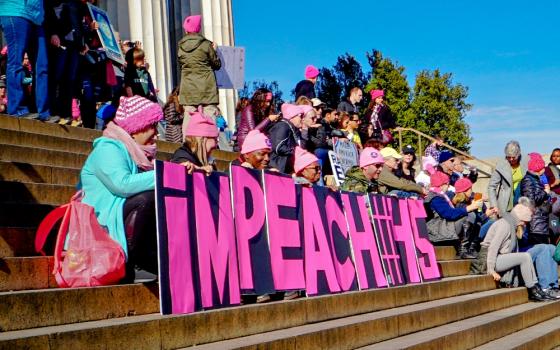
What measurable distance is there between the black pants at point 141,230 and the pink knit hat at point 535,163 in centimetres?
882

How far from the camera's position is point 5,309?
5.23 m

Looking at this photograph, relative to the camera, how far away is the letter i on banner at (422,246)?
11109 millimetres

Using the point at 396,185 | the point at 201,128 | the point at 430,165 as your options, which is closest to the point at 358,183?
the point at 396,185

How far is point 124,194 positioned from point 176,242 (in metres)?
0.49

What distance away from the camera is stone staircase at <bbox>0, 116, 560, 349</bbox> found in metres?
5.41

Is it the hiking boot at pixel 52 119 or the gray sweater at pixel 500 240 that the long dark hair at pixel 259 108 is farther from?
the gray sweater at pixel 500 240

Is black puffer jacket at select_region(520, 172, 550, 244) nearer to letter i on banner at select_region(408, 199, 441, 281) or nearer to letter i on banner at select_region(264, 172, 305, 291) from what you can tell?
letter i on banner at select_region(408, 199, 441, 281)

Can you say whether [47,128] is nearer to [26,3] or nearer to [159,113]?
[26,3]

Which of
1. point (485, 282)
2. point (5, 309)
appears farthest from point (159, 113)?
point (485, 282)

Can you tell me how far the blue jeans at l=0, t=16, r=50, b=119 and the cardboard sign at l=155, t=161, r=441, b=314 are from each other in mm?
3636

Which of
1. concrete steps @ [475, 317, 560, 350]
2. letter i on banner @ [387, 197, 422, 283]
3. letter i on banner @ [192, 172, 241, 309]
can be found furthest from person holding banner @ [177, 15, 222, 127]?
letter i on banner @ [192, 172, 241, 309]

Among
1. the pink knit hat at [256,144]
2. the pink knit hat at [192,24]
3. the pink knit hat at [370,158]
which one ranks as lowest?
the pink knit hat at [256,144]

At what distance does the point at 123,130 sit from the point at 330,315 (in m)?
2.36

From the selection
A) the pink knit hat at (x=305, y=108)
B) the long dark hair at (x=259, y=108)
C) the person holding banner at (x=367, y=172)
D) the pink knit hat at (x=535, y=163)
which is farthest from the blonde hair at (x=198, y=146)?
the pink knit hat at (x=535, y=163)
